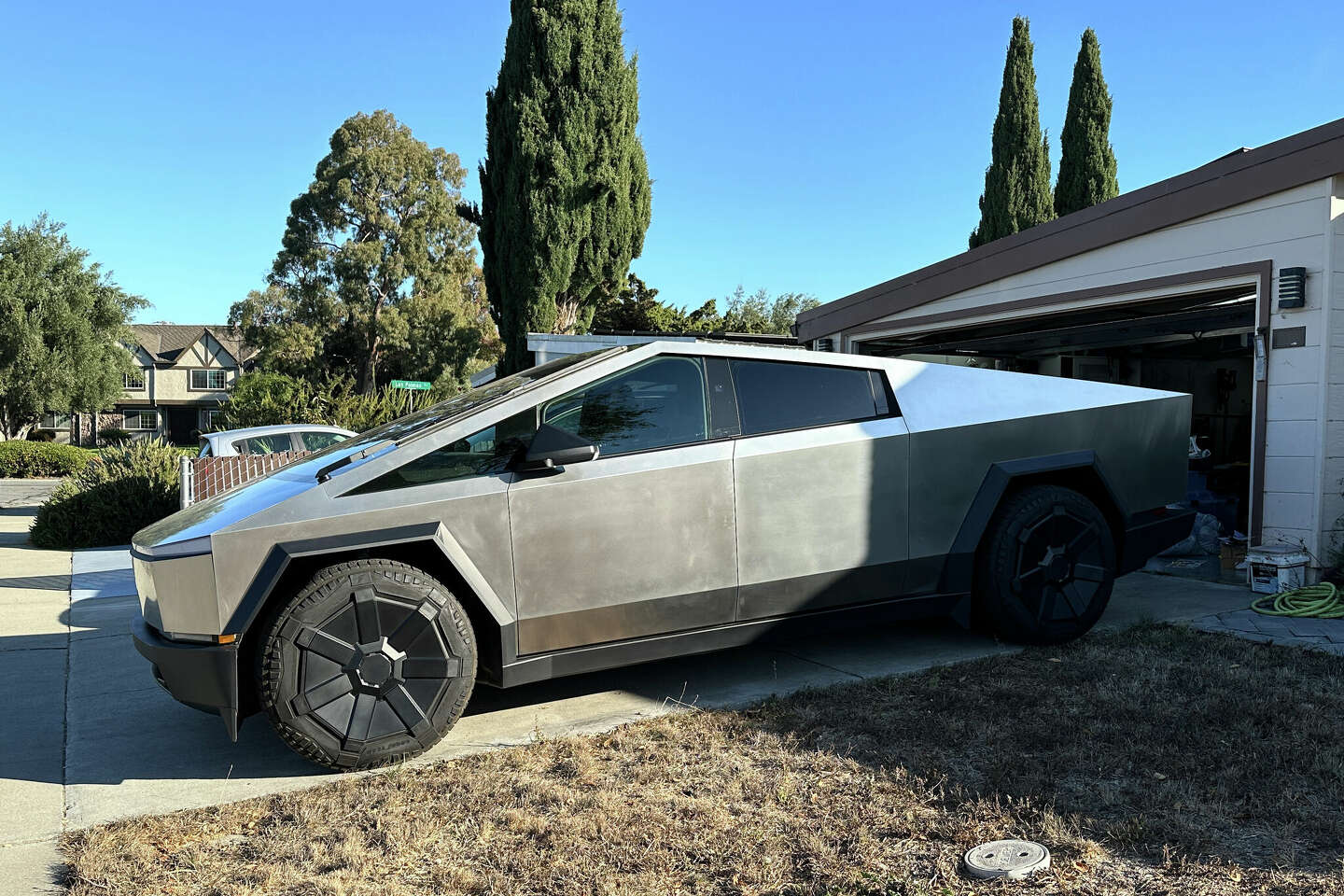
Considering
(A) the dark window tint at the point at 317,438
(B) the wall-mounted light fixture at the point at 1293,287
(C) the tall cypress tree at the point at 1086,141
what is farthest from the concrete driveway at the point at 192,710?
(C) the tall cypress tree at the point at 1086,141

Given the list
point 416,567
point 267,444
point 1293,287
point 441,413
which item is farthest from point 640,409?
point 267,444

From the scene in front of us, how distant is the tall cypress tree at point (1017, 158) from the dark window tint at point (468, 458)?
74.9 feet

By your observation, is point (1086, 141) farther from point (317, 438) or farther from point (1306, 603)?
point (1306, 603)

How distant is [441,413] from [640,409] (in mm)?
909

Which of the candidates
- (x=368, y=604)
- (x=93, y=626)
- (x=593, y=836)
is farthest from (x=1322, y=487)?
(x=93, y=626)

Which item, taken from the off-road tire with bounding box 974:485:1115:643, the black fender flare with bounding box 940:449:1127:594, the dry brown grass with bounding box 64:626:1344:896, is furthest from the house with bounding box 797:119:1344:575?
the dry brown grass with bounding box 64:626:1344:896

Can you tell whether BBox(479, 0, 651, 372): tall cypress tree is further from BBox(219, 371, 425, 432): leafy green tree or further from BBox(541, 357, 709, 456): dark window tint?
BBox(541, 357, 709, 456): dark window tint

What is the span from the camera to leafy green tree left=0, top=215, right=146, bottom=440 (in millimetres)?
30906

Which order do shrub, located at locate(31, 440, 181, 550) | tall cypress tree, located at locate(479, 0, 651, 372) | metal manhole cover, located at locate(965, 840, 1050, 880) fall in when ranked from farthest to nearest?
tall cypress tree, located at locate(479, 0, 651, 372) < shrub, located at locate(31, 440, 181, 550) < metal manhole cover, located at locate(965, 840, 1050, 880)

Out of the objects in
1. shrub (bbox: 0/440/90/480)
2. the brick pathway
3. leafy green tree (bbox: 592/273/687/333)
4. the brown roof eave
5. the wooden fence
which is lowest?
shrub (bbox: 0/440/90/480)

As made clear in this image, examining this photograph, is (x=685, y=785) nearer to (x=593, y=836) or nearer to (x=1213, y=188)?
(x=593, y=836)

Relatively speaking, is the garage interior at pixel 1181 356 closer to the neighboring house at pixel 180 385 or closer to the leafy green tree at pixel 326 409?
the leafy green tree at pixel 326 409

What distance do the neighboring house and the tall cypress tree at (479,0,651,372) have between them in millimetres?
41097

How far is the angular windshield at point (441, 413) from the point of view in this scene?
13.0ft
